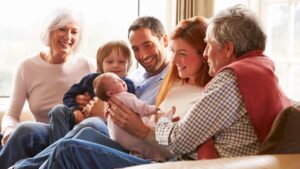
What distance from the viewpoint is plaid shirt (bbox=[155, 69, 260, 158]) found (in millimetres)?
1727

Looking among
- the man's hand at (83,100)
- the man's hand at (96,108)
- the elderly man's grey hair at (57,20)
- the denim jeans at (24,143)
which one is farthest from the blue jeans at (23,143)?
the elderly man's grey hair at (57,20)

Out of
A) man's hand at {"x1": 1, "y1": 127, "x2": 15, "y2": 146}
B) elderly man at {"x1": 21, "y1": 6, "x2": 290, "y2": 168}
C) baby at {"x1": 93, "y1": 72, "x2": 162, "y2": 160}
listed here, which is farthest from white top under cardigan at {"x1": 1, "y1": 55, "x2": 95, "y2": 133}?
elderly man at {"x1": 21, "y1": 6, "x2": 290, "y2": 168}

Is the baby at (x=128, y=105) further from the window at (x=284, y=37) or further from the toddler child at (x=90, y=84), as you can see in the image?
the window at (x=284, y=37)

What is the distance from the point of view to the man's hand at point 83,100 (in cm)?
281

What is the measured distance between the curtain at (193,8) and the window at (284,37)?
0.29 m

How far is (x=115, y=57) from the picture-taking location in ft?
9.17

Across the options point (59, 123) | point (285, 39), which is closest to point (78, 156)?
point (59, 123)

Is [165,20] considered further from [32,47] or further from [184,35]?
[184,35]

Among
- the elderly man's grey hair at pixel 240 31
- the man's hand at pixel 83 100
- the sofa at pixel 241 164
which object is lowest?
the man's hand at pixel 83 100

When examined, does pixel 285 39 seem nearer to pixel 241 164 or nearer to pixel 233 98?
pixel 233 98

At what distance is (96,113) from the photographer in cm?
272

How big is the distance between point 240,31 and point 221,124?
349mm

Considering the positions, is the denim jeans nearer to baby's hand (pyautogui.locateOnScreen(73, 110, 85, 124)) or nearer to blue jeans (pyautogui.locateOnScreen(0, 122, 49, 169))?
blue jeans (pyautogui.locateOnScreen(0, 122, 49, 169))

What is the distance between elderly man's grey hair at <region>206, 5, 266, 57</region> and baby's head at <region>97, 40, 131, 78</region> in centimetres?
101
